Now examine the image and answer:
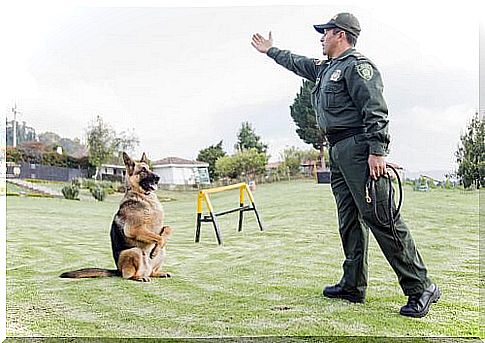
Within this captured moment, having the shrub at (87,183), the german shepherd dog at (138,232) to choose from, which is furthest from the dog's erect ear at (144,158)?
the shrub at (87,183)

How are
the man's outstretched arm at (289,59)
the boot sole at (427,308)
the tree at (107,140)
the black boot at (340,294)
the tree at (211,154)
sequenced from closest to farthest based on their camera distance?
the boot sole at (427,308)
the black boot at (340,294)
the man's outstretched arm at (289,59)
the tree at (107,140)
the tree at (211,154)

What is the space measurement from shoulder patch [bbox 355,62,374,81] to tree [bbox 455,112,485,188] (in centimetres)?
89

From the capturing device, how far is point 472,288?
4188 mm

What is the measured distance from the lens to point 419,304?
3990mm

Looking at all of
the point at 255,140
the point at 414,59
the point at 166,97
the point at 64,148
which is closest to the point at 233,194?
the point at 255,140

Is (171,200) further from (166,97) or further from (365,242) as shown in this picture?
(365,242)

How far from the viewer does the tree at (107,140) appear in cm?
447

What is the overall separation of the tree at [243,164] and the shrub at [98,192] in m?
0.72

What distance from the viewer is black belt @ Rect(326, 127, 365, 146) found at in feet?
12.7

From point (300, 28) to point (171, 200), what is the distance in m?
1.29

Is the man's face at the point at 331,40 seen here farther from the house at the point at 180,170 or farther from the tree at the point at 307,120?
the house at the point at 180,170

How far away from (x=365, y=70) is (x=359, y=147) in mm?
404

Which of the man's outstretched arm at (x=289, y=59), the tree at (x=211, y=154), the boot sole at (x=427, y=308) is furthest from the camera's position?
the tree at (x=211, y=154)

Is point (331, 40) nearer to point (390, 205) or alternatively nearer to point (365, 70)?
point (365, 70)
